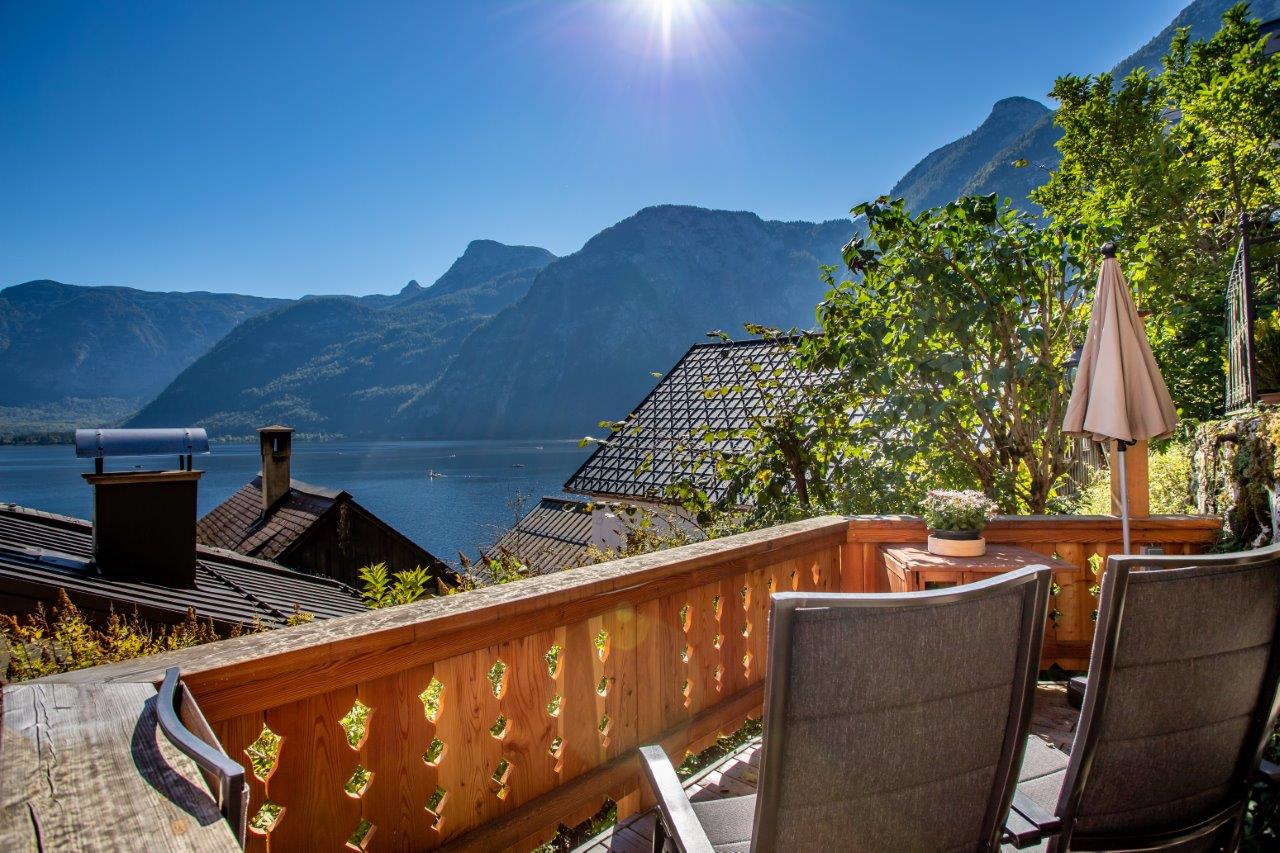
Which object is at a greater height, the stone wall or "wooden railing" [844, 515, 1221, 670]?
the stone wall

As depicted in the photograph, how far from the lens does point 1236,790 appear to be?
136cm

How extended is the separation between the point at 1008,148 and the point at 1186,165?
5830 cm

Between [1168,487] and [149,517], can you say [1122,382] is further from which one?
[149,517]

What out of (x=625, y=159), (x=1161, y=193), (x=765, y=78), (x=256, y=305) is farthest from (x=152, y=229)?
(x=256, y=305)

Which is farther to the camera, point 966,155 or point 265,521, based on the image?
point 966,155

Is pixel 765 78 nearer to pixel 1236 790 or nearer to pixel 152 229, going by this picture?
pixel 1236 790

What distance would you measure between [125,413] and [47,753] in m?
139

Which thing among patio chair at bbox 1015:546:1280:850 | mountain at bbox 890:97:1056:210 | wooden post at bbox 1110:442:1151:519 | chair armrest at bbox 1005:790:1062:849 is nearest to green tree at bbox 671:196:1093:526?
wooden post at bbox 1110:442:1151:519

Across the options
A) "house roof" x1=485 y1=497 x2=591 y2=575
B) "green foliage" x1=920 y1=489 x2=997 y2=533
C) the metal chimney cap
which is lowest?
"house roof" x1=485 y1=497 x2=591 y2=575

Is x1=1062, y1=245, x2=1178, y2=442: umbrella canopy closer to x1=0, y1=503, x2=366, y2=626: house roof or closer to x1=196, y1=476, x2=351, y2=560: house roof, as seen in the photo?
x1=0, y1=503, x2=366, y2=626: house roof

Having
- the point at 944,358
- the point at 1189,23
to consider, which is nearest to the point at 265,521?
the point at 944,358

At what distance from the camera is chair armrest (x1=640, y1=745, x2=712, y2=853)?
117 centimetres

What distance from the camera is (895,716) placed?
1.07 meters

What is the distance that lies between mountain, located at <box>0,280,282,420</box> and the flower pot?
443ft
